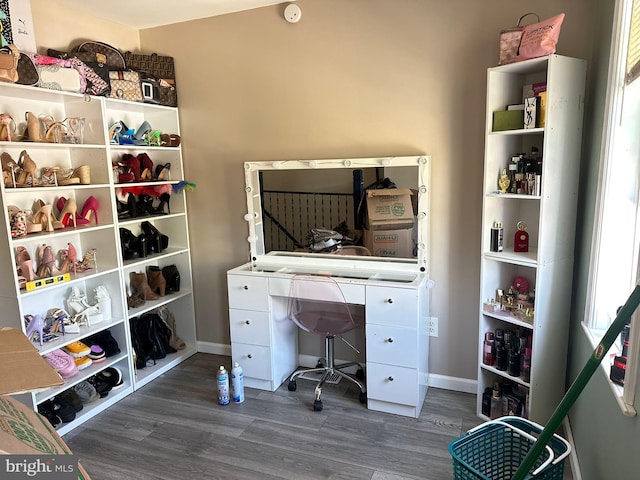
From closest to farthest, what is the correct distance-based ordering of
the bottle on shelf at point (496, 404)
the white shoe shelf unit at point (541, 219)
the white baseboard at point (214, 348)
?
the white shoe shelf unit at point (541, 219) < the bottle on shelf at point (496, 404) < the white baseboard at point (214, 348)

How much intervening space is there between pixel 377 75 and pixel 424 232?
983mm

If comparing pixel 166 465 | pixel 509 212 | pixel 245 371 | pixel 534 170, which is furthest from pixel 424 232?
pixel 166 465

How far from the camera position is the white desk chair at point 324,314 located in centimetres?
270

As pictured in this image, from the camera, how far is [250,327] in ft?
9.64

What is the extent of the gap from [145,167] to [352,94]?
151 cm

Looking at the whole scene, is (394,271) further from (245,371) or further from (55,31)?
(55,31)

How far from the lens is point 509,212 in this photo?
254 centimetres

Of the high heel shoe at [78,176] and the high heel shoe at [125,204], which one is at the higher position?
the high heel shoe at [78,176]

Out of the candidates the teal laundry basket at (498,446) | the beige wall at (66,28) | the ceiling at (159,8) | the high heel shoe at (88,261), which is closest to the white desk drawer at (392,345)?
the teal laundry basket at (498,446)

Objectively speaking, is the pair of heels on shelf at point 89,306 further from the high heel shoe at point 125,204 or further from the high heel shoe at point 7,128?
the high heel shoe at point 7,128

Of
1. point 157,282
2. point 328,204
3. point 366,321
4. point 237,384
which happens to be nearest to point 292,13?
point 328,204

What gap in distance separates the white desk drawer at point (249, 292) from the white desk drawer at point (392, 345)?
2.27 feet

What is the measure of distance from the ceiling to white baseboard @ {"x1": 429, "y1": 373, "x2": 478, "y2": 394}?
2588 millimetres

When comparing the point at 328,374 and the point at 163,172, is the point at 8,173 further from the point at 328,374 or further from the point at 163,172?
the point at 328,374
